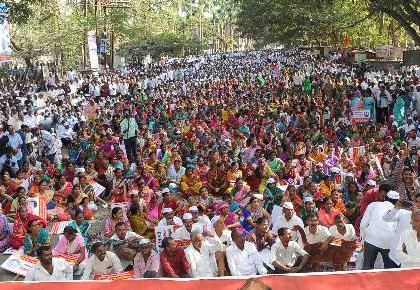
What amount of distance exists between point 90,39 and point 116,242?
23.8 m

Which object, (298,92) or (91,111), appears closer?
(91,111)

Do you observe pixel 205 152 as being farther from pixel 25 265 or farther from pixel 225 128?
pixel 25 265

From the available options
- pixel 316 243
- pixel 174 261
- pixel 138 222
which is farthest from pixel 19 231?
pixel 316 243

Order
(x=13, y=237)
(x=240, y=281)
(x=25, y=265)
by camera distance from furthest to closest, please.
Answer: (x=13, y=237) < (x=25, y=265) < (x=240, y=281)

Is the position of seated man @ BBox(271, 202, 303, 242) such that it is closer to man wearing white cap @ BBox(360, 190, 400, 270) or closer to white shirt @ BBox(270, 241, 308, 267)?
white shirt @ BBox(270, 241, 308, 267)

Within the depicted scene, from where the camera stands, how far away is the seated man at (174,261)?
6279 millimetres

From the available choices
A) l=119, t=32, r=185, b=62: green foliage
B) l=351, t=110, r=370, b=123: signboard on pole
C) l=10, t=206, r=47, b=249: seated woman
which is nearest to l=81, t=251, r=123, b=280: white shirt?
l=10, t=206, r=47, b=249: seated woman

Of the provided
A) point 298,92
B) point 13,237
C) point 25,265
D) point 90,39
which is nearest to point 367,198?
point 25,265

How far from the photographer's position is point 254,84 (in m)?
28.1

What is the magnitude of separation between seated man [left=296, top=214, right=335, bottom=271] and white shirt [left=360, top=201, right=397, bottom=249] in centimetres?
44

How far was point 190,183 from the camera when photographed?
35.6 feet

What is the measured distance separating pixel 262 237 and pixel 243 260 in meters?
0.86

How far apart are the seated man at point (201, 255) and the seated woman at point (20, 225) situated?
291 cm

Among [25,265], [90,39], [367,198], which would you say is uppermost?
[90,39]
